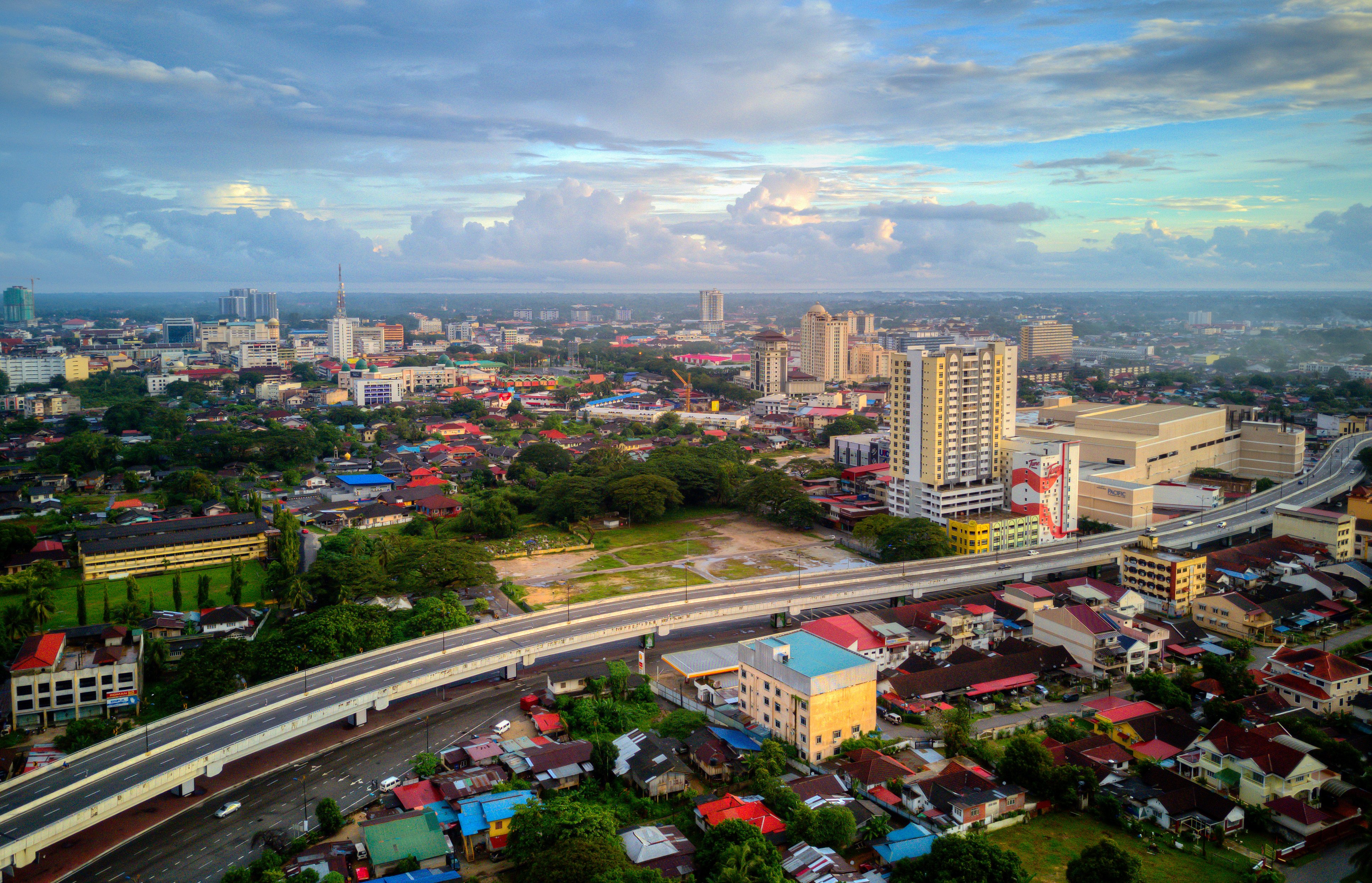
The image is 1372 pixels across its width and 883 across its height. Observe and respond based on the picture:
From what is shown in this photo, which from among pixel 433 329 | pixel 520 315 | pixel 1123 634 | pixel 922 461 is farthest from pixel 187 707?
pixel 520 315

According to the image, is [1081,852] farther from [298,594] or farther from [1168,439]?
[1168,439]

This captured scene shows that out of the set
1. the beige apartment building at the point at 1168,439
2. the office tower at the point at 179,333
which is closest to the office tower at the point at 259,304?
the office tower at the point at 179,333

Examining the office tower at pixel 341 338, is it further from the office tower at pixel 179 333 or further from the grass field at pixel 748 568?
the grass field at pixel 748 568

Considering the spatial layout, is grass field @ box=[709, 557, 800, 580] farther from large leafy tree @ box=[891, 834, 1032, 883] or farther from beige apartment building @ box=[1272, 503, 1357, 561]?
beige apartment building @ box=[1272, 503, 1357, 561]

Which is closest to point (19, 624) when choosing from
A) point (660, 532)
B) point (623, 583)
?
point (623, 583)

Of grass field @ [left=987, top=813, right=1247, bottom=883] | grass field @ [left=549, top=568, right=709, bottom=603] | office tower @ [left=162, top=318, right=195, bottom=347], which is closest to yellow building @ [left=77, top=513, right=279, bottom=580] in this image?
grass field @ [left=549, top=568, right=709, bottom=603]

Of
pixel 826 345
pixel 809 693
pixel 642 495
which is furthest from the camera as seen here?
pixel 826 345
